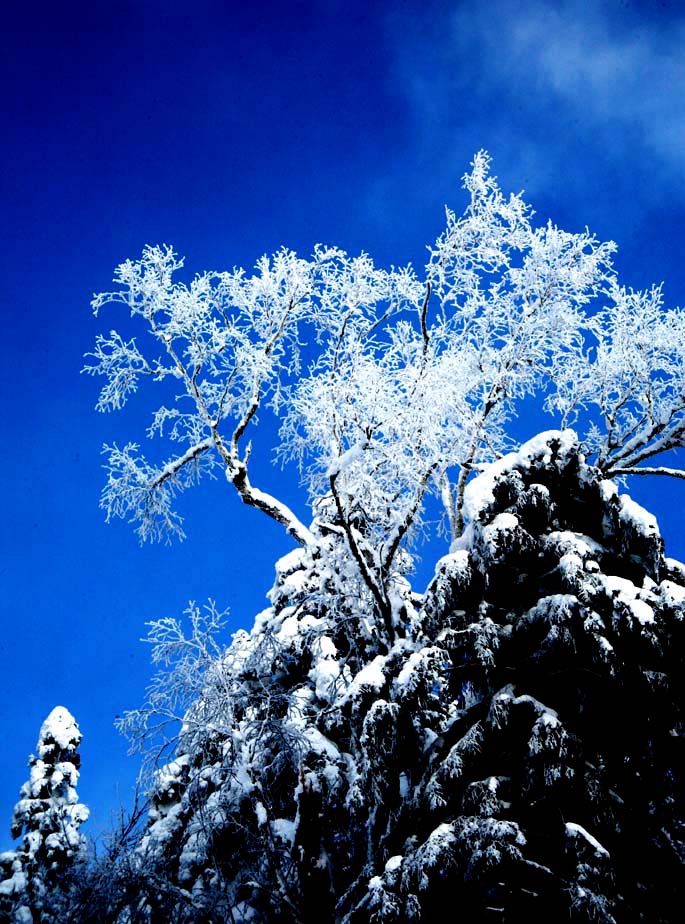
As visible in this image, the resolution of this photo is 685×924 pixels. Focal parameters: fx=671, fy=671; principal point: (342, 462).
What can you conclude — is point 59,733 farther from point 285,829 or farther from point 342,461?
point 342,461

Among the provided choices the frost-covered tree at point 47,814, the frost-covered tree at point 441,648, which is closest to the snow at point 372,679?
the frost-covered tree at point 441,648

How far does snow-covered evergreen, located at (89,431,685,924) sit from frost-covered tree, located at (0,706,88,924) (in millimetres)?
9721

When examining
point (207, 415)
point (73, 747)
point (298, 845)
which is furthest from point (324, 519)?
point (73, 747)

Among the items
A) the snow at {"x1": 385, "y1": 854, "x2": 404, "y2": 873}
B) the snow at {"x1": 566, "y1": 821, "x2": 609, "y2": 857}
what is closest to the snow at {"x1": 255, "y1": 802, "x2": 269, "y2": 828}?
the snow at {"x1": 385, "y1": 854, "x2": 404, "y2": 873}

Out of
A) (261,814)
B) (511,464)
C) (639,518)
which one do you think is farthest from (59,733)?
(639,518)

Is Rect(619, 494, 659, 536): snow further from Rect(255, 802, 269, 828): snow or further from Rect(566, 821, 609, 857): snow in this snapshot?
Rect(255, 802, 269, 828): snow

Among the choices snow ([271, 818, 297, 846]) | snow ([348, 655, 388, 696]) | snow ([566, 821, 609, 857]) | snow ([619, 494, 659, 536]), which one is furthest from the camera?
snow ([271, 818, 297, 846])

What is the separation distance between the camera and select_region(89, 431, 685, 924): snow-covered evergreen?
6.37 m

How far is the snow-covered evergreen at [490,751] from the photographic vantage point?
6.37 metres

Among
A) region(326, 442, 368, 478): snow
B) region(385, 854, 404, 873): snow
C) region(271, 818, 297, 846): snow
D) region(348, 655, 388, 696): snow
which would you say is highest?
region(326, 442, 368, 478): snow

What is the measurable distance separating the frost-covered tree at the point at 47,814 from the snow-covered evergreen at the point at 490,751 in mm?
9721

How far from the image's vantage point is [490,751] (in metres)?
7.19

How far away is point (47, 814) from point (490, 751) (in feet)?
59.1

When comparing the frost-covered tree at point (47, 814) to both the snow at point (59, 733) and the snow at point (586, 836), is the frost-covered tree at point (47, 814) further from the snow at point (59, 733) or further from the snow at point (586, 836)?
the snow at point (586, 836)
